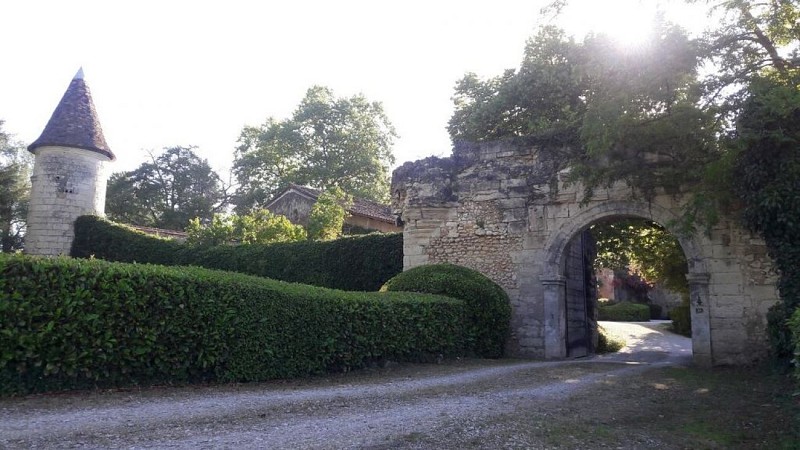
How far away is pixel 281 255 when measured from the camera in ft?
51.1

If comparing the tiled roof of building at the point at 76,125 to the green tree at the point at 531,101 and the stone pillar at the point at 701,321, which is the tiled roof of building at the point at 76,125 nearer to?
the green tree at the point at 531,101

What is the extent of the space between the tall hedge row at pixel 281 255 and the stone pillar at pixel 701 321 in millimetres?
6534

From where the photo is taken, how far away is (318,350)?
23.6ft

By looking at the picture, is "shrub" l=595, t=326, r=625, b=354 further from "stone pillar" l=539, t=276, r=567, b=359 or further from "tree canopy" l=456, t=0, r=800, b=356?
"tree canopy" l=456, t=0, r=800, b=356

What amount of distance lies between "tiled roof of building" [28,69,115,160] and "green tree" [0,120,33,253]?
936cm

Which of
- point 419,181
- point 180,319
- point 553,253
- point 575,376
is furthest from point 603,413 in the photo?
point 419,181

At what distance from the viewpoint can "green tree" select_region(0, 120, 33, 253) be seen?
26125 mm

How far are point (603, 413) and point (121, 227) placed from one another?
18.3 m

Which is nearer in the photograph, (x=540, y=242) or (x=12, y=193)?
(x=540, y=242)

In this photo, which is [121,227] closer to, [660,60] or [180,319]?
[180,319]

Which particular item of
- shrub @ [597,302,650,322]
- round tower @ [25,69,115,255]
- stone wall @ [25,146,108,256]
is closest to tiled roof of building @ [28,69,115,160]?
round tower @ [25,69,115,255]

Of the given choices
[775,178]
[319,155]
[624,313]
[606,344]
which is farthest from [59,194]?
[624,313]

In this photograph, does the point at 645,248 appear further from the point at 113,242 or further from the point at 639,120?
the point at 113,242

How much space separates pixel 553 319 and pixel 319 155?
22906 millimetres
